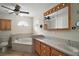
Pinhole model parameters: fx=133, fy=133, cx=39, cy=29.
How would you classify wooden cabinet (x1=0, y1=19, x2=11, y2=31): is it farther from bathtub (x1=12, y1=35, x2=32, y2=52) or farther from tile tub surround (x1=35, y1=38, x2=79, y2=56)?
tile tub surround (x1=35, y1=38, x2=79, y2=56)

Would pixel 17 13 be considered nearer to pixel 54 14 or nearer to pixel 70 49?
pixel 54 14

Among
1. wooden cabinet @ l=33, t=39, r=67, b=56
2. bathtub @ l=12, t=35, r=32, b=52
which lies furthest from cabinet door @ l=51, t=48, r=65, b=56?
bathtub @ l=12, t=35, r=32, b=52

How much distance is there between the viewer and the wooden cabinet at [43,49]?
199 centimetres

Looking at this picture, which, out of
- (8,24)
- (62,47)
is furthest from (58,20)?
(8,24)

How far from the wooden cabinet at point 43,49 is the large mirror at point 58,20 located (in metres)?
0.29

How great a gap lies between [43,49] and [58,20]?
51 centimetres

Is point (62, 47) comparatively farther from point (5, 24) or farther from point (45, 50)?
point (5, 24)

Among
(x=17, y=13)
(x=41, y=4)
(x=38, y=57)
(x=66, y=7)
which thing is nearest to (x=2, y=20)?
(x=17, y=13)

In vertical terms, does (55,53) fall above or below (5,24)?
below

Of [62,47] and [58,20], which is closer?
[62,47]

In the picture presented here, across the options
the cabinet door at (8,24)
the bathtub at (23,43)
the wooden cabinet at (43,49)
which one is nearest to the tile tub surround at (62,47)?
the wooden cabinet at (43,49)

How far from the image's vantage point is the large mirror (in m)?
2.01

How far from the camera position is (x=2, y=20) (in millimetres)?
2080

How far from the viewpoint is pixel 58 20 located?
2.10 meters
